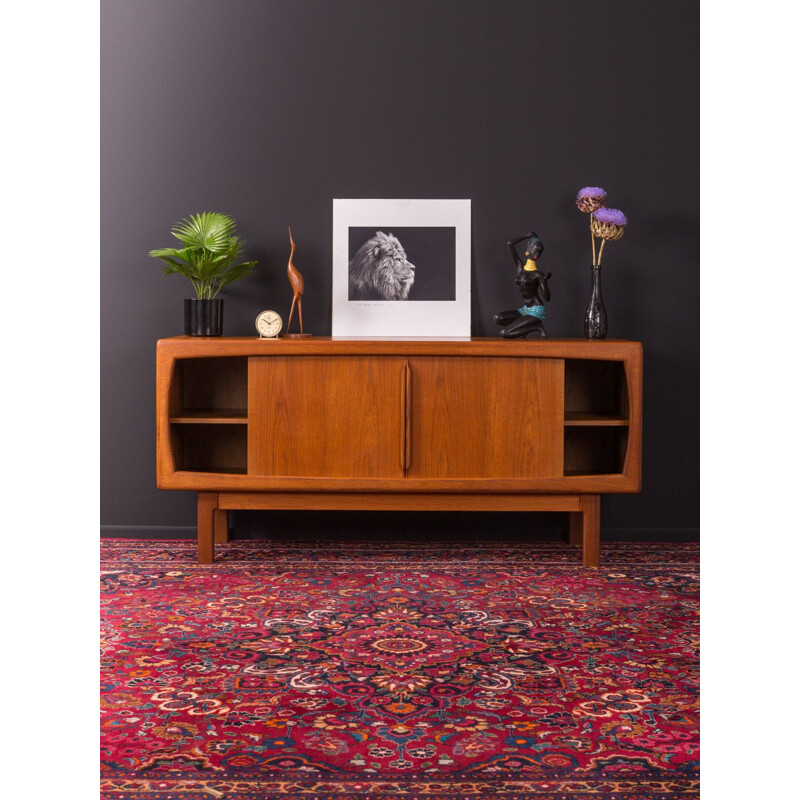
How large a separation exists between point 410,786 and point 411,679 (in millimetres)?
541

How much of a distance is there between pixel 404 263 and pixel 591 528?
1.42 m

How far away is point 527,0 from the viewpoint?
3758 millimetres

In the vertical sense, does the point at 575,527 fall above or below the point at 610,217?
below

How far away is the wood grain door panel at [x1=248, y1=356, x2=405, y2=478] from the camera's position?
10.9 feet

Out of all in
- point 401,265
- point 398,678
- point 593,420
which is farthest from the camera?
point 401,265

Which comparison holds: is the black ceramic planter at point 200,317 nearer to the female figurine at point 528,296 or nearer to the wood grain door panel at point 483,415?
the wood grain door panel at point 483,415

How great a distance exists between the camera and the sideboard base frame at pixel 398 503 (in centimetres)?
340

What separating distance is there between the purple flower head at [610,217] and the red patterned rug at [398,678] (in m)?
1.43

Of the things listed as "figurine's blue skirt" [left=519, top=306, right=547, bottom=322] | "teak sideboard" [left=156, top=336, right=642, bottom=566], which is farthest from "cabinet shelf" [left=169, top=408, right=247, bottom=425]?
"figurine's blue skirt" [left=519, top=306, right=547, bottom=322]

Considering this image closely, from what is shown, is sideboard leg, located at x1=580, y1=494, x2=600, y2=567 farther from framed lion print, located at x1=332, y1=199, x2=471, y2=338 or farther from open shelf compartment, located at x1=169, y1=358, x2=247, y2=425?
open shelf compartment, located at x1=169, y1=358, x2=247, y2=425

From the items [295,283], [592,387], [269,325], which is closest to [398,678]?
[269,325]

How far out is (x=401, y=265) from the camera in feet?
12.4

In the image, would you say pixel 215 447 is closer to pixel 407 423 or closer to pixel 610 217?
pixel 407 423
